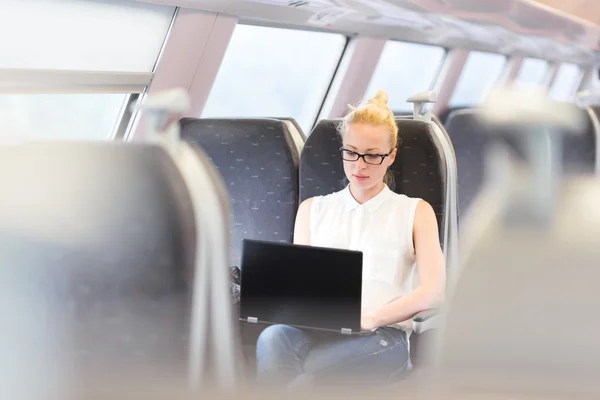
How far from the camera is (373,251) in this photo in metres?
1.72

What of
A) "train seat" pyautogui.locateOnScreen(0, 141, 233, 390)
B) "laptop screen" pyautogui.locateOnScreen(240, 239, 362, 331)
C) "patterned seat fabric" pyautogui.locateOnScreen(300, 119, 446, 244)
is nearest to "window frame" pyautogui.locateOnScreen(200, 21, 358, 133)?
"patterned seat fabric" pyautogui.locateOnScreen(300, 119, 446, 244)

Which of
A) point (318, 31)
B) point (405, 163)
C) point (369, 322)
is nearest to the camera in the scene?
point (369, 322)

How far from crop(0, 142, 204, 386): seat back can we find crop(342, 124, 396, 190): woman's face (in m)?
1.28

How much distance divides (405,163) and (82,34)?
1.17m

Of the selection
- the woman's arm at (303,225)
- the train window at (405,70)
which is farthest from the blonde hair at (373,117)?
the train window at (405,70)

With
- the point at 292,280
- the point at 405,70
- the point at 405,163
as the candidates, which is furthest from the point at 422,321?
the point at 405,70

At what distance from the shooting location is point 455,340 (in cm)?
47

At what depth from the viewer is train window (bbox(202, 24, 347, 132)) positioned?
149 inches

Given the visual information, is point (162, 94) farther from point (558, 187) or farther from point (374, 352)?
point (374, 352)

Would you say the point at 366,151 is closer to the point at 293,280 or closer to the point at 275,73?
the point at 293,280

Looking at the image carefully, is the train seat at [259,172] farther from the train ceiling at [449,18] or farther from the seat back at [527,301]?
the seat back at [527,301]

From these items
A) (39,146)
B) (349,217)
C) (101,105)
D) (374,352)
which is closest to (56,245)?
(39,146)

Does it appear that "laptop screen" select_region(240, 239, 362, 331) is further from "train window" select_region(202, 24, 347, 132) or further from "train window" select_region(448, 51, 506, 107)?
"train window" select_region(448, 51, 506, 107)

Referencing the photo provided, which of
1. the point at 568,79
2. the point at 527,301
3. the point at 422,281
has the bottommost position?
the point at 527,301
